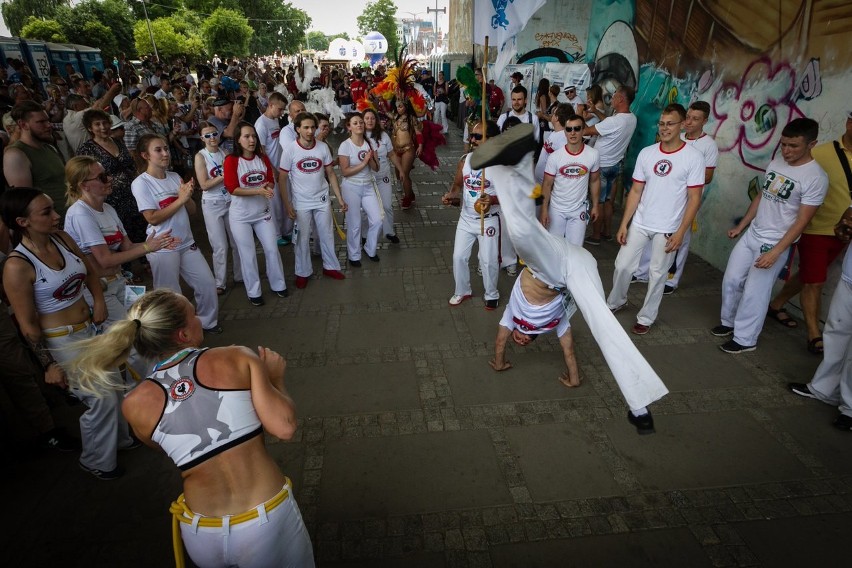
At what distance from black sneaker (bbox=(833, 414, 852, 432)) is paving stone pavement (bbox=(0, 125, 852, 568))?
0.27 feet

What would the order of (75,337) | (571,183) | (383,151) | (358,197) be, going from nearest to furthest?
(75,337), (571,183), (358,197), (383,151)

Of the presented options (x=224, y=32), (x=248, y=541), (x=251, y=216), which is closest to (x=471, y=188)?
(x=251, y=216)

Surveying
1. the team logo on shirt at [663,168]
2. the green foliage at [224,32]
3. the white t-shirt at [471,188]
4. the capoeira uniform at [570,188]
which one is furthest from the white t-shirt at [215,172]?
the green foliage at [224,32]

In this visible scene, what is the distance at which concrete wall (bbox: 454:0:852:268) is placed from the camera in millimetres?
5195

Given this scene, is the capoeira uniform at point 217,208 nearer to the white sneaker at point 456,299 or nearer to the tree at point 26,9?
the white sneaker at point 456,299

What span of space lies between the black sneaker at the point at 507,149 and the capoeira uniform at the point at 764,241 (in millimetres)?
2969

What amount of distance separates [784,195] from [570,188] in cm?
211

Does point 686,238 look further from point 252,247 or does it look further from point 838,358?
point 252,247

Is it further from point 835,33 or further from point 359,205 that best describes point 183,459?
point 835,33

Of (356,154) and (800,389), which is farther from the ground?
(356,154)

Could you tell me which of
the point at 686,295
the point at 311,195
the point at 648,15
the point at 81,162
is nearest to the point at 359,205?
the point at 311,195

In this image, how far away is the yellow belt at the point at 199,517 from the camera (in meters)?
1.99

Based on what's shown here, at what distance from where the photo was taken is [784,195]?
4.39m

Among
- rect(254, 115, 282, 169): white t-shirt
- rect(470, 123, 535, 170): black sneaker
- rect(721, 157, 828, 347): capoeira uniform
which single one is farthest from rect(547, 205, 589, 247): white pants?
rect(254, 115, 282, 169): white t-shirt
